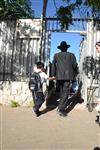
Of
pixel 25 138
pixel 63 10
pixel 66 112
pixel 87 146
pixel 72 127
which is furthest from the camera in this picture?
pixel 63 10

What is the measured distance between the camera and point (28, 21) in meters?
11.7

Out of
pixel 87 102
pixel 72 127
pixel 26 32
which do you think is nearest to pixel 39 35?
pixel 26 32

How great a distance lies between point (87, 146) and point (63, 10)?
4.99m

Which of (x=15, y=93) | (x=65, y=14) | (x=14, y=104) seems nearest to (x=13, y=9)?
(x=65, y=14)

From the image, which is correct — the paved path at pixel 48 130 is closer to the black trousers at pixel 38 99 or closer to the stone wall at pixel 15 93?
the black trousers at pixel 38 99

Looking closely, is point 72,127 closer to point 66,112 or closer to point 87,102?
point 66,112

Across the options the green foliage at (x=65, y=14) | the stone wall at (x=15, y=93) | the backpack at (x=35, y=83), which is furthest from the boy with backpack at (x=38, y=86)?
the green foliage at (x=65, y=14)

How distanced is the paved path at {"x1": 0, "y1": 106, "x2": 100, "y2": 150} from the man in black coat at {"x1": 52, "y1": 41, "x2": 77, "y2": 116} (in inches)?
22.5

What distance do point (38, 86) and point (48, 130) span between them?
6.25 feet

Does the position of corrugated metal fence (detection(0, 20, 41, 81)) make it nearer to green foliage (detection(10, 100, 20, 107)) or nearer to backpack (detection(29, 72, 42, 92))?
green foliage (detection(10, 100, 20, 107))

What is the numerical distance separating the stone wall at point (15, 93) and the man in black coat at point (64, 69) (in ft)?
4.13

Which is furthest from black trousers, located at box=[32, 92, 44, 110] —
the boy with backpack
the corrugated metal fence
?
the corrugated metal fence

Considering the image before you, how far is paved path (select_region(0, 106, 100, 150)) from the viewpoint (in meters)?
7.52

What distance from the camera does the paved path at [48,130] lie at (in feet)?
24.7
